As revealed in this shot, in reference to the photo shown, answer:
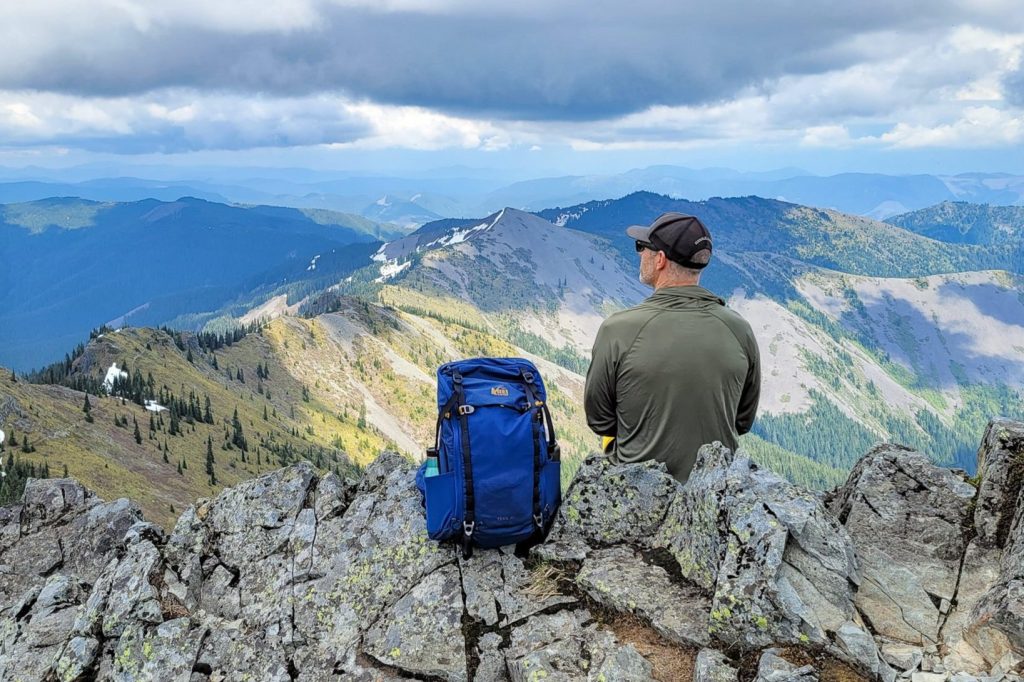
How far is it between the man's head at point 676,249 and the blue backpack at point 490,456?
2621 mm

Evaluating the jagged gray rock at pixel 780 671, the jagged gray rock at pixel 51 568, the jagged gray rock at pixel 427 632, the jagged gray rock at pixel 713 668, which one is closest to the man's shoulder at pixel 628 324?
the jagged gray rock at pixel 713 668

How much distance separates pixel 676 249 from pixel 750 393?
2.97 m

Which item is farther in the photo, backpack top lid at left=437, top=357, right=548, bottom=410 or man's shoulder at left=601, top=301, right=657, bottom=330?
backpack top lid at left=437, top=357, right=548, bottom=410

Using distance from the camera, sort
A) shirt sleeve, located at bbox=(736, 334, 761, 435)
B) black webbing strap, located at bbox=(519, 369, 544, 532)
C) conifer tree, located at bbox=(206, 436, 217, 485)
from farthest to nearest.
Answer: conifer tree, located at bbox=(206, 436, 217, 485) → shirt sleeve, located at bbox=(736, 334, 761, 435) → black webbing strap, located at bbox=(519, 369, 544, 532)

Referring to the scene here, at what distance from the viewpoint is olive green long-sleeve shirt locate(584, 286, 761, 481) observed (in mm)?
9945

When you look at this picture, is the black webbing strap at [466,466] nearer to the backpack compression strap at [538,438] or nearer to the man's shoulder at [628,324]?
the backpack compression strap at [538,438]

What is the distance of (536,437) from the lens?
1004cm

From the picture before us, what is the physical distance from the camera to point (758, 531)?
29.7 feet

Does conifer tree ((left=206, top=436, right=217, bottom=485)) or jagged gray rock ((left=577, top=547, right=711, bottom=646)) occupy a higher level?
jagged gray rock ((left=577, top=547, right=711, bottom=646))

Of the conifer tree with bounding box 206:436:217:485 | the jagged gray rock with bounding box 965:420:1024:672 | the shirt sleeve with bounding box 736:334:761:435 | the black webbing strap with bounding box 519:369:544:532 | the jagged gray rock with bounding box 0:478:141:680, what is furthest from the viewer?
the conifer tree with bounding box 206:436:217:485

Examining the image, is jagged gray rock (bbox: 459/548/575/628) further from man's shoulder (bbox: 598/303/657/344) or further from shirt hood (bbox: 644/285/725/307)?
shirt hood (bbox: 644/285/725/307)

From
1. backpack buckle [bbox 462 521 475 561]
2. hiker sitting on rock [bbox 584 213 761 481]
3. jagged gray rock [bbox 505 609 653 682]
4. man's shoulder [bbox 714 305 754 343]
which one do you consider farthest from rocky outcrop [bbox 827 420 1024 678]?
backpack buckle [bbox 462 521 475 561]

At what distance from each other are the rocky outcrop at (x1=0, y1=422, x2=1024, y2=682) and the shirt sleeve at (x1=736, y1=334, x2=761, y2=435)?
1414 millimetres

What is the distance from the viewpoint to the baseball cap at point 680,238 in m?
10.1
